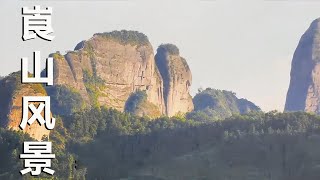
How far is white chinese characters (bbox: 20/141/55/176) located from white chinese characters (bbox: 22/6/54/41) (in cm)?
665

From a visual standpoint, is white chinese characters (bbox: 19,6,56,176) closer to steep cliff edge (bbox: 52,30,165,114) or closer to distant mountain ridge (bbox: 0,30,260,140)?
distant mountain ridge (bbox: 0,30,260,140)

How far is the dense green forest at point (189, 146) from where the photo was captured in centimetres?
12612

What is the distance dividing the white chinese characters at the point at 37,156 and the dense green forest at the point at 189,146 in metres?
71.5

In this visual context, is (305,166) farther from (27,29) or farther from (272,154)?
(27,29)

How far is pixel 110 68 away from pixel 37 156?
145 meters

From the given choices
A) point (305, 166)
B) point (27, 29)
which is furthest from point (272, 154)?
point (27, 29)

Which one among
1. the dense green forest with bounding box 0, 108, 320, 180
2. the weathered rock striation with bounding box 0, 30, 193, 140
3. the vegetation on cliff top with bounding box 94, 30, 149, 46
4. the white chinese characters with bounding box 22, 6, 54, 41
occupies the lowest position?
the dense green forest with bounding box 0, 108, 320, 180

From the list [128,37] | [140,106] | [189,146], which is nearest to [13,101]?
[189,146]

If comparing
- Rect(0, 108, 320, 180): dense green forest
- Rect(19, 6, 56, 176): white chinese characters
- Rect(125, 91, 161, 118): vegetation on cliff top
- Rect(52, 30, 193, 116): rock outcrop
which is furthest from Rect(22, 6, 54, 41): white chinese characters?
Rect(125, 91, 161, 118): vegetation on cliff top

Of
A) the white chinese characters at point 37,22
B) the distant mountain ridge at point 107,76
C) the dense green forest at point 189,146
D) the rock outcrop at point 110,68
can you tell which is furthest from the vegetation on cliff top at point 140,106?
the white chinese characters at point 37,22

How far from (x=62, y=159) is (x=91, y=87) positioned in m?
71.1

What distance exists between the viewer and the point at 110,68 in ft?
614

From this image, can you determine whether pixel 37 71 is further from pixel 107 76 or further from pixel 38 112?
pixel 107 76

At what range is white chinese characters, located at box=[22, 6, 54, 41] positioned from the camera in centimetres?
4417
